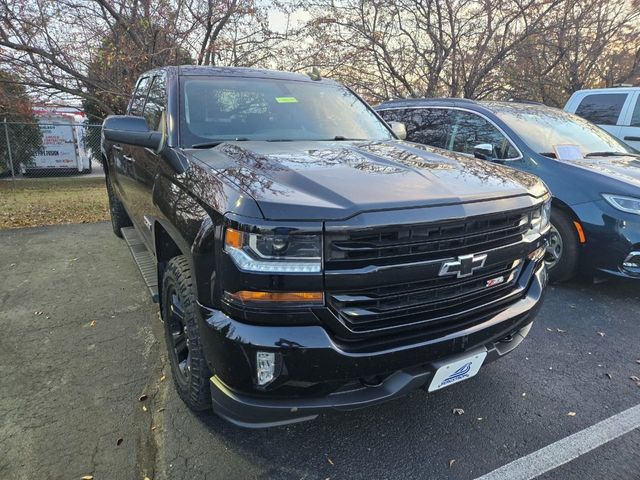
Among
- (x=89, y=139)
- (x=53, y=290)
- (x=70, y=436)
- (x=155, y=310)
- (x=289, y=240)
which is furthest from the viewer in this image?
(x=89, y=139)

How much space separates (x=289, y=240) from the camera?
174cm

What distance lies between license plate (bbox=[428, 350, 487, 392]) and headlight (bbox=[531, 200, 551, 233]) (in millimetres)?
785

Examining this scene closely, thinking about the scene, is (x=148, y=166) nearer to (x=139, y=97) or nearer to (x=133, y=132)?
(x=133, y=132)

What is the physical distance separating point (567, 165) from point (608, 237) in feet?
2.61

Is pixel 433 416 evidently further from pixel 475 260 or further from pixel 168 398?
pixel 168 398

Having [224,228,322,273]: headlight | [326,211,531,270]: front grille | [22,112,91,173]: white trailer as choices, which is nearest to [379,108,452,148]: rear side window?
[326,211,531,270]: front grille

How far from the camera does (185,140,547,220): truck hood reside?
71.7 inches

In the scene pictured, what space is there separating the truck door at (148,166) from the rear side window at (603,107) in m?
7.61

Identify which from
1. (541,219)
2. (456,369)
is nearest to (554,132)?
(541,219)

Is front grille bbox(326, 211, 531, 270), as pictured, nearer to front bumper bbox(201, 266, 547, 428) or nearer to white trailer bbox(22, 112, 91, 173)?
front bumper bbox(201, 266, 547, 428)

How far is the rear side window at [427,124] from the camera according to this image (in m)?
5.53

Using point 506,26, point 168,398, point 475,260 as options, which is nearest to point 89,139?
point 506,26

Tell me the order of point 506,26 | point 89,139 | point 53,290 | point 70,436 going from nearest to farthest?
point 70,436, point 53,290, point 506,26, point 89,139

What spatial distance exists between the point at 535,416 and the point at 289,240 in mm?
1894
